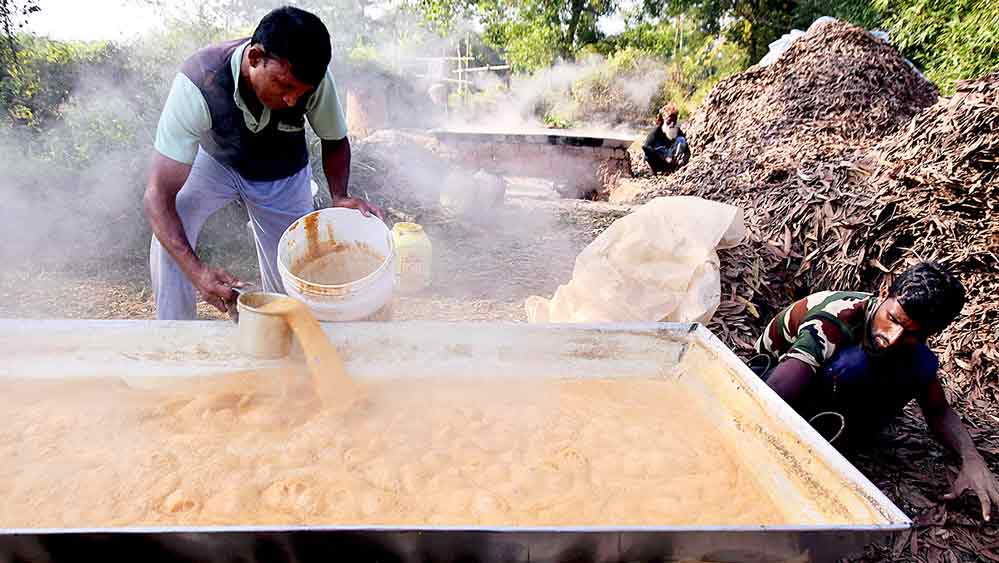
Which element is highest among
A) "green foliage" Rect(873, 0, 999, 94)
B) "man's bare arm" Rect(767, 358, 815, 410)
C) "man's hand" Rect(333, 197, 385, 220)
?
"green foliage" Rect(873, 0, 999, 94)

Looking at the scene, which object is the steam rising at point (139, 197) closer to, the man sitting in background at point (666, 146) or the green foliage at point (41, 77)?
the green foliage at point (41, 77)

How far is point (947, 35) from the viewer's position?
10617mm

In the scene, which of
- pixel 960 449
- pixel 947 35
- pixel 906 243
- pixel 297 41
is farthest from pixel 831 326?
pixel 947 35

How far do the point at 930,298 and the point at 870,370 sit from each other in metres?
0.38

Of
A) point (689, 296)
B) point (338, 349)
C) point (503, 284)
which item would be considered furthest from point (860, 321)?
point (503, 284)

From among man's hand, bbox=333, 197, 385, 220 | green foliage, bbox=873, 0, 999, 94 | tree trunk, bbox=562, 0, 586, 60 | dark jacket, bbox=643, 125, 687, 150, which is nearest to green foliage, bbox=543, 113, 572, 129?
tree trunk, bbox=562, 0, 586, 60

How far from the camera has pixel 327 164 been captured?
2.99 m

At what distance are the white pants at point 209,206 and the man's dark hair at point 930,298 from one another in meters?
2.68

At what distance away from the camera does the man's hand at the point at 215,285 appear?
2154mm

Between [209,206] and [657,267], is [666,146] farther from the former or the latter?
[209,206]

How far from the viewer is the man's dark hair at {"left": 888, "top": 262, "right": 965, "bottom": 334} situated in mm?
1897

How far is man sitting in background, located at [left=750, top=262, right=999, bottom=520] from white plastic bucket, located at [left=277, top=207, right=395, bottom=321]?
5.19ft

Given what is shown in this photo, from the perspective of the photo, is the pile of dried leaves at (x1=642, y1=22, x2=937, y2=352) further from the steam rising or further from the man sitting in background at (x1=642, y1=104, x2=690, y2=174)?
the steam rising

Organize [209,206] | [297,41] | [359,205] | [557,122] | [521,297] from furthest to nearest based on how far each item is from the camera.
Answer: [557,122] → [521,297] → [209,206] → [359,205] → [297,41]
